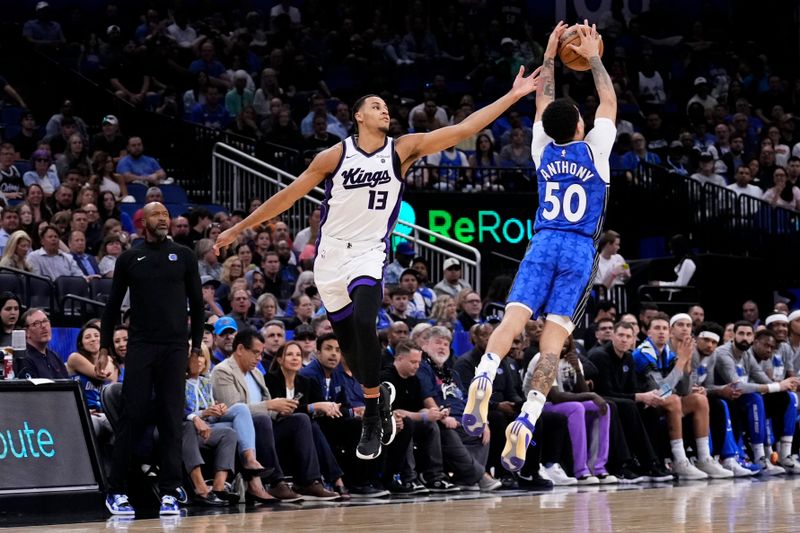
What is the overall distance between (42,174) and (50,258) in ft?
8.98

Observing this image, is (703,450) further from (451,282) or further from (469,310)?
(451,282)

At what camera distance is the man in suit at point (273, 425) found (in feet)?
39.5

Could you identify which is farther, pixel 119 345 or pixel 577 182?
pixel 119 345

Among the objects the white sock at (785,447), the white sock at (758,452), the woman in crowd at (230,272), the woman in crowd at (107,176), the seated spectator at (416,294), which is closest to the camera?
the woman in crowd at (230,272)

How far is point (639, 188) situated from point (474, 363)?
28.8 feet

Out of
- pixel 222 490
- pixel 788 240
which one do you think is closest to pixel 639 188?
pixel 788 240

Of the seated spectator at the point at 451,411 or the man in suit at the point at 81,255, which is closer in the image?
the seated spectator at the point at 451,411

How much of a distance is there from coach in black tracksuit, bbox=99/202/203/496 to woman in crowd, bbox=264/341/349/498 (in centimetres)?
146

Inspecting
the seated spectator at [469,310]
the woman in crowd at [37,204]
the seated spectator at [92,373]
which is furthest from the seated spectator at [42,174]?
the seated spectator at [92,373]

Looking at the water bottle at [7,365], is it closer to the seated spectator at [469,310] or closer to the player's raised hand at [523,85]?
the player's raised hand at [523,85]

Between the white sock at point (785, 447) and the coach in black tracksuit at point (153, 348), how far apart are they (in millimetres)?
8069

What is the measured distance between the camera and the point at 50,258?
14609 millimetres

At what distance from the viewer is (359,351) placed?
30.6 feet

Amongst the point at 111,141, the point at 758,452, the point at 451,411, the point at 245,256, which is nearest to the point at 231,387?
the point at 451,411
